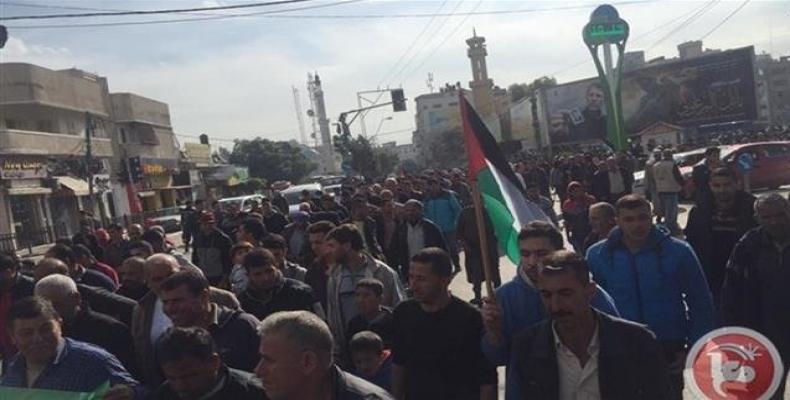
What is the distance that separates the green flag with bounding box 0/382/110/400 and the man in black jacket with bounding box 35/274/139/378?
2.90 feet

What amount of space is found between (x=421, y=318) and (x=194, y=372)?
1237 mm

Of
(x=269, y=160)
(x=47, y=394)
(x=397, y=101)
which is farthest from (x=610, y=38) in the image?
(x=269, y=160)

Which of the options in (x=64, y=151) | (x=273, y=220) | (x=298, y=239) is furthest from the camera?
(x=64, y=151)

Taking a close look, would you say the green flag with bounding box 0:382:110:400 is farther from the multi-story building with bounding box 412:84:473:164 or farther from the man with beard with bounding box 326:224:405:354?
the multi-story building with bounding box 412:84:473:164

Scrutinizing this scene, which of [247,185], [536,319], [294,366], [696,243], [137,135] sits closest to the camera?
[294,366]

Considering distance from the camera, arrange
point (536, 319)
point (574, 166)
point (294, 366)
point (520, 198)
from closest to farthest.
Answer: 1. point (294, 366)
2. point (536, 319)
3. point (520, 198)
4. point (574, 166)

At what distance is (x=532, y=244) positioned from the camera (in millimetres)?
3631

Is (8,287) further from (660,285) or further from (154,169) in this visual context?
(154,169)

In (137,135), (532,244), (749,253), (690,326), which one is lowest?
(690,326)

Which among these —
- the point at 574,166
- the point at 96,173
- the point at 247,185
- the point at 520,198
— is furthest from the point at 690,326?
the point at 247,185

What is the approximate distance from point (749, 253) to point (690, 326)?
27.1 inches

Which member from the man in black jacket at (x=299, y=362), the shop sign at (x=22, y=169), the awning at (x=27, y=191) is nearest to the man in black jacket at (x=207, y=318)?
the man in black jacket at (x=299, y=362)

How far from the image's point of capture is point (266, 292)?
490 centimetres

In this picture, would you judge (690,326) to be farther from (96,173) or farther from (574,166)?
(96,173)
